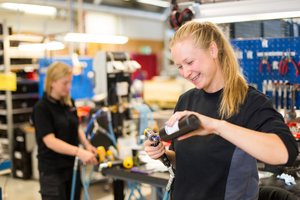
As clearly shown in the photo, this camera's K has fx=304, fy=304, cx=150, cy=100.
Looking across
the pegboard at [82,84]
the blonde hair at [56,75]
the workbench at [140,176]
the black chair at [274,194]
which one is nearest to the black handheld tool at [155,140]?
the black chair at [274,194]

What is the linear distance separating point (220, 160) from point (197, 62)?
15.7 inches

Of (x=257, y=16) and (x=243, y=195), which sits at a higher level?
(x=257, y=16)

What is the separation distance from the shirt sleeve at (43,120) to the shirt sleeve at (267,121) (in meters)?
1.79

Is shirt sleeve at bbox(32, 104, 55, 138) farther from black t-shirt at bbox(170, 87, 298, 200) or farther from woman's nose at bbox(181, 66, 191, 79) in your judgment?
woman's nose at bbox(181, 66, 191, 79)

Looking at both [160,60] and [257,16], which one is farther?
[160,60]

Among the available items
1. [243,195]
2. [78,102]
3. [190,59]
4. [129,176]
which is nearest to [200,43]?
[190,59]

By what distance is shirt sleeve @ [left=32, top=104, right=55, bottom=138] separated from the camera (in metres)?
2.47

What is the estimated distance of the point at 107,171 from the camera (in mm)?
2381

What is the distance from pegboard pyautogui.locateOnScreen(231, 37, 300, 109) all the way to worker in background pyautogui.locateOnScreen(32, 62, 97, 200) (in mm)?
1497

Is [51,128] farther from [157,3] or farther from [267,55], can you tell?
[157,3]

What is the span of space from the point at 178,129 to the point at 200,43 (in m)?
0.38

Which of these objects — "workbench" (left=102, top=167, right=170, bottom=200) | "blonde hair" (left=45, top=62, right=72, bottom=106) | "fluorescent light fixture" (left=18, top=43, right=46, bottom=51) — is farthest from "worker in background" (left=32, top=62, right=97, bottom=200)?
"fluorescent light fixture" (left=18, top=43, right=46, bottom=51)

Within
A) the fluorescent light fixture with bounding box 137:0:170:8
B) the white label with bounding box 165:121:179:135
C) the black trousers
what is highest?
the fluorescent light fixture with bounding box 137:0:170:8

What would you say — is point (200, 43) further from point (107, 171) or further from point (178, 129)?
point (107, 171)
